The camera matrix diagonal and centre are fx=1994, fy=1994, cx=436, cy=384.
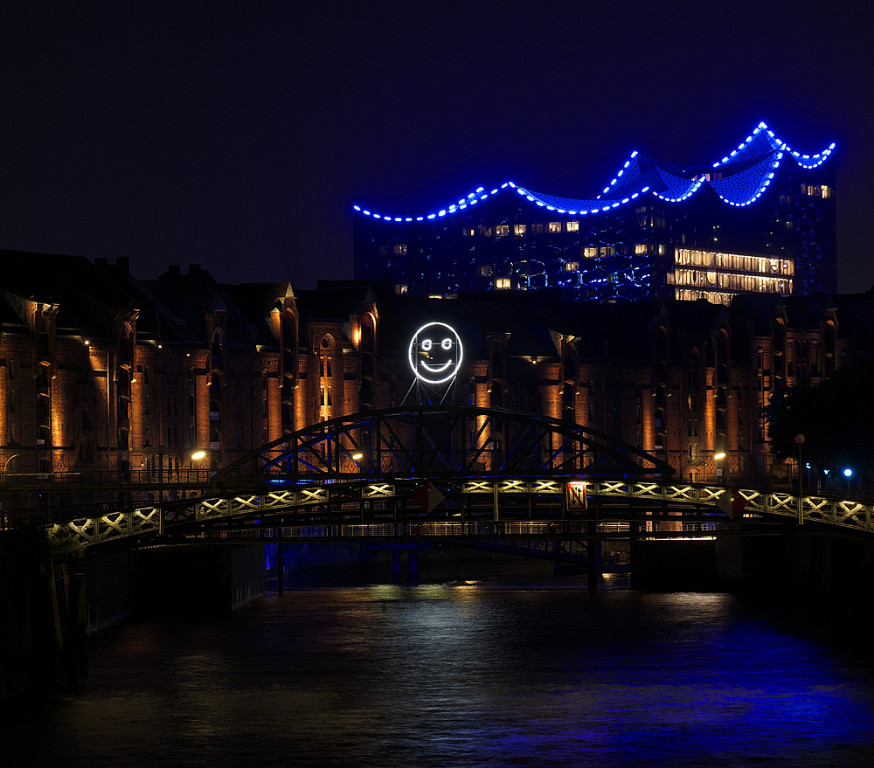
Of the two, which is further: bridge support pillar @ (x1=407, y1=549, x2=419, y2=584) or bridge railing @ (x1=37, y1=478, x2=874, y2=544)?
bridge support pillar @ (x1=407, y1=549, x2=419, y2=584)

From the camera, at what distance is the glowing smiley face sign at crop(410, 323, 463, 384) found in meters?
162

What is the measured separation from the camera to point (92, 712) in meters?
77.8

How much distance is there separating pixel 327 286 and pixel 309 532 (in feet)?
140

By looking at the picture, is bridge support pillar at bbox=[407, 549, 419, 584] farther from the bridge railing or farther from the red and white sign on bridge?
the red and white sign on bridge

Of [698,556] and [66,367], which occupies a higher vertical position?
[66,367]

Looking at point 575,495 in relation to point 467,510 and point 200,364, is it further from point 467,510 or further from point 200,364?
point 200,364

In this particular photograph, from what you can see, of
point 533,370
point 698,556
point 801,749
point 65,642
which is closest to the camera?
point 801,749

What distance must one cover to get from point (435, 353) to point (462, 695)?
3328 inches

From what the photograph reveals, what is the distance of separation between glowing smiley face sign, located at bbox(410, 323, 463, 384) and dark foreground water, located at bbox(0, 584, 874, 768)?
4804cm

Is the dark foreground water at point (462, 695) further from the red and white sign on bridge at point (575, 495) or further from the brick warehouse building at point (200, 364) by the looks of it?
the brick warehouse building at point (200, 364)

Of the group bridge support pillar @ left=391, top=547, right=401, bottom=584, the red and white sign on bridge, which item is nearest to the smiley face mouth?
bridge support pillar @ left=391, top=547, right=401, bottom=584

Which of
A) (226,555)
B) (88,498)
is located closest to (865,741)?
(226,555)

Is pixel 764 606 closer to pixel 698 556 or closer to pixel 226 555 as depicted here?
pixel 698 556

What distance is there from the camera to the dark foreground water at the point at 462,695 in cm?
7081
